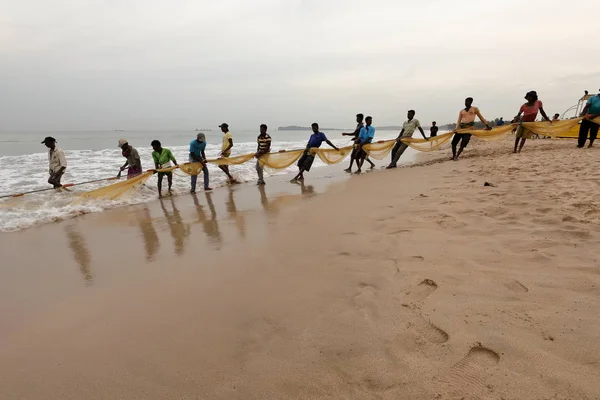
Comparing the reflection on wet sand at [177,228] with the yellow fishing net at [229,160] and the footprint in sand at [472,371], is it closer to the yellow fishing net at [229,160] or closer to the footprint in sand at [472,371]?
the yellow fishing net at [229,160]

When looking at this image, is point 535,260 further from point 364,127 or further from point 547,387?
point 364,127

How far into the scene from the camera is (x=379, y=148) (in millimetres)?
10445

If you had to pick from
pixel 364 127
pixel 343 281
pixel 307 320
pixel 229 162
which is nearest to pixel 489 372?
pixel 307 320

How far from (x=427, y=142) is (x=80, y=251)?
9758 millimetres

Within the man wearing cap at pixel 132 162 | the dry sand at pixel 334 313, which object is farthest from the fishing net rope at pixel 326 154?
the dry sand at pixel 334 313

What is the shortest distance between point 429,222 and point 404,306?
190 centimetres

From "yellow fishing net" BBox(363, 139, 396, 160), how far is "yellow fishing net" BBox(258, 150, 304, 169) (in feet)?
7.23

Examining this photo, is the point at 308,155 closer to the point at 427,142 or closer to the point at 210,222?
the point at 427,142

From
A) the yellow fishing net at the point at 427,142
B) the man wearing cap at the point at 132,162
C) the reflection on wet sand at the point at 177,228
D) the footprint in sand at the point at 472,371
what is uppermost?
the yellow fishing net at the point at 427,142

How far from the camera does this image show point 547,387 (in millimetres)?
1414

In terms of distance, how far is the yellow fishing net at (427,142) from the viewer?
10.2 meters

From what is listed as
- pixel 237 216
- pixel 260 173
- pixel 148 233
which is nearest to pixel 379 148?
pixel 260 173

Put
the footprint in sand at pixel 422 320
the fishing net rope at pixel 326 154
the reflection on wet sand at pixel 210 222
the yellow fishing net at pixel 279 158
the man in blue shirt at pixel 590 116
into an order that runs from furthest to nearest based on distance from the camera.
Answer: the yellow fishing net at pixel 279 158, the man in blue shirt at pixel 590 116, the fishing net rope at pixel 326 154, the reflection on wet sand at pixel 210 222, the footprint in sand at pixel 422 320

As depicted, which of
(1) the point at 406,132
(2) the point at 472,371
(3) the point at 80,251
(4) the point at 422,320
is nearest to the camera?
(2) the point at 472,371
